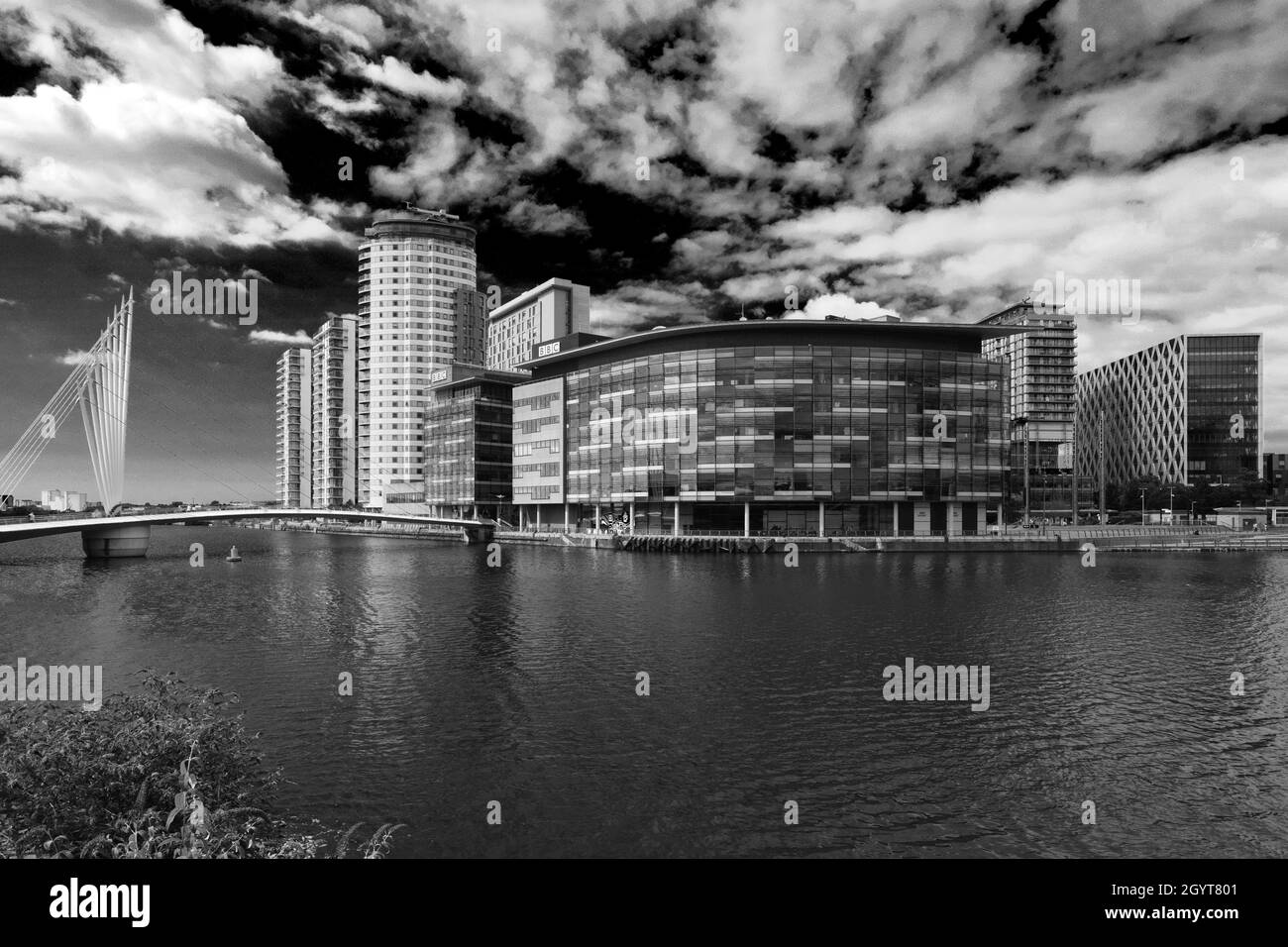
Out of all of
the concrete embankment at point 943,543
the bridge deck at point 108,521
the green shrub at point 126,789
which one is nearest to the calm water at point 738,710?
the green shrub at point 126,789

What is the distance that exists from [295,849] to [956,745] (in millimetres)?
19817

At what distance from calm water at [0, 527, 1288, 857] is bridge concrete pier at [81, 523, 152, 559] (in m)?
38.7

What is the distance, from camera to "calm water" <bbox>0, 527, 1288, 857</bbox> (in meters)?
17.0

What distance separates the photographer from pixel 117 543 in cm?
9250

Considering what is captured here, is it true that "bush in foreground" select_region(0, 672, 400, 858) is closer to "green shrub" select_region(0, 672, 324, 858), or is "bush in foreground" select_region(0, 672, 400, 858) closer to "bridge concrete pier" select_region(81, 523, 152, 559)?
"green shrub" select_region(0, 672, 324, 858)

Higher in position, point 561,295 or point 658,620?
point 561,295

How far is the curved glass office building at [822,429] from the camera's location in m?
104

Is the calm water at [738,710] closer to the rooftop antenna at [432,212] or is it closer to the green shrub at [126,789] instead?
the green shrub at [126,789]

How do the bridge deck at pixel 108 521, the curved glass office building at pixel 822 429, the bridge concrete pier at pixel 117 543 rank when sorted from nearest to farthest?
1. the bridge deck at pixel 108 521
2. the bridge concrete pier at pixel 117 543
3. the curved glass office building at pixel 822 429

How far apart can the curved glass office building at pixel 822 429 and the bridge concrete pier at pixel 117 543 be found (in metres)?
72.0

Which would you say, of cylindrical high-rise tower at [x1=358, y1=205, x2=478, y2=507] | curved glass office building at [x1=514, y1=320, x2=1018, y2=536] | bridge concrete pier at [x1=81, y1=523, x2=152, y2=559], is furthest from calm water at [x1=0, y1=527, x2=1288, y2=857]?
cylindrical high-rise tower at [x1=358, y1=205, x2=478, y2=507]
